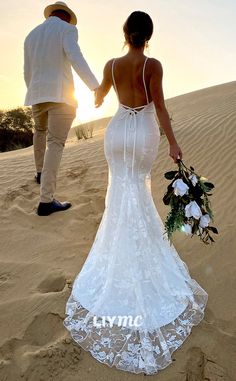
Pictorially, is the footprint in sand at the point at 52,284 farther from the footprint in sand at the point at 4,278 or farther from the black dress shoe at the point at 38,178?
the black dress shoe at the point at 38,178

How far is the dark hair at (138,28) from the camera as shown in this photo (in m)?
3.01

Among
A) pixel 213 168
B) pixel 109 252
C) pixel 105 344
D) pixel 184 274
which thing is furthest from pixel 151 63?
pixel 213 168

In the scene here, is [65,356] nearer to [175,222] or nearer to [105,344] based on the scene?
[105,344]

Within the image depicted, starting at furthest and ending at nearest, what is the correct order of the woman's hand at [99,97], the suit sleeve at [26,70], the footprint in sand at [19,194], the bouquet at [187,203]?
the footprint in sand at [19,194], the suit sleeve at [26,70], the woman's hand at [99,97], the bouquet at [187,203]

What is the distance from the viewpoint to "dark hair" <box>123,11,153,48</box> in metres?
3.01

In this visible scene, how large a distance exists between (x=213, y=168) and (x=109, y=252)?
10.4 feet

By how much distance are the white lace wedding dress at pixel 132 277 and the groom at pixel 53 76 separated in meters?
1.71

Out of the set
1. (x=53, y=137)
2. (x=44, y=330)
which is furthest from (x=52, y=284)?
(x=53, y=137)

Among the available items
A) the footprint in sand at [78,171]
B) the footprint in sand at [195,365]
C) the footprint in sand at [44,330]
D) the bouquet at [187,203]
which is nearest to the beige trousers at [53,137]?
the footprint in sand at [78,171]

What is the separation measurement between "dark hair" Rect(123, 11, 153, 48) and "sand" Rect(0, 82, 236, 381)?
6.90 ft

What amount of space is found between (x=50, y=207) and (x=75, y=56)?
6.13ft

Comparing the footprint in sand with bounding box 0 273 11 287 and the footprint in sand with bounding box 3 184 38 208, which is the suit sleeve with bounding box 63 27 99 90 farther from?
→ the footprint in sand with bounding box 0 273 11 287

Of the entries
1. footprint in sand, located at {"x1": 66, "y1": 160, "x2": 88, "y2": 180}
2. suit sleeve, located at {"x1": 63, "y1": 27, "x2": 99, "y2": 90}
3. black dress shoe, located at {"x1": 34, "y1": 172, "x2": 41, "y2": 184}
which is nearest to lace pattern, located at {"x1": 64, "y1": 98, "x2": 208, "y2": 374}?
suit sleeve, located at {"x1": 63, "y1": 27, "x2": 99, "y2": 90}

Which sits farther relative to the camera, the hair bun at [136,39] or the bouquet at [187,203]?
the hair bun at [136,39]
